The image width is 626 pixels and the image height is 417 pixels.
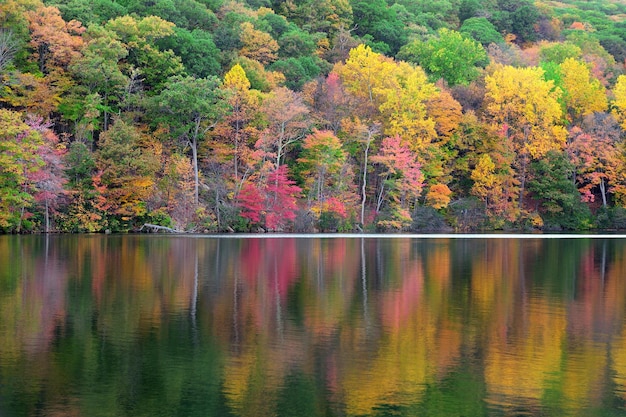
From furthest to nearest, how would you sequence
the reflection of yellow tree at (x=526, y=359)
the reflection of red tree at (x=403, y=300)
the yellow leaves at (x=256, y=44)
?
the yellow leaves at (x=256, y=44), the reflection of red tree at (x=403, y=300), the reflection of yellow tree at (x=526, y=359)

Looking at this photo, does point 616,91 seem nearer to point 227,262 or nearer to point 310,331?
point 227,262

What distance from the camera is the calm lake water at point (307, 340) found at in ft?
32.7

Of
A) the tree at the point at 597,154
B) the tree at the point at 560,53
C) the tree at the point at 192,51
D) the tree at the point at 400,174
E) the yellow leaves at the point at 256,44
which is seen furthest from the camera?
the tree at the point at 560,53

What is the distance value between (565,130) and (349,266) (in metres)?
42.8

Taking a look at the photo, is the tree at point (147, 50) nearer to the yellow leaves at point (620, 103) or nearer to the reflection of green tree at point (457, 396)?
the yellow leaves at point (620, 103)

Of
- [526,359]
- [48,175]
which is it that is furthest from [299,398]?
[48,175]

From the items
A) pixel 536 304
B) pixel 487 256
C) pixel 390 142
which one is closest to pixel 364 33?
pixel 390 142

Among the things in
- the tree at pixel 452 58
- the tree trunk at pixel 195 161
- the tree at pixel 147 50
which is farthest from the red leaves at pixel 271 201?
the tree at pixel 452 58

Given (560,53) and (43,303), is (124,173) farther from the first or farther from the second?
(560,53)

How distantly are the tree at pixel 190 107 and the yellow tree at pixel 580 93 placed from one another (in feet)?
106

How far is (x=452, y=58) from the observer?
2876 inches

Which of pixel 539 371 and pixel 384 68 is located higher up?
pixel 384 68

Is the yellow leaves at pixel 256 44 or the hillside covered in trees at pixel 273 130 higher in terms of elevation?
the yellow leaves at pixel 256 44

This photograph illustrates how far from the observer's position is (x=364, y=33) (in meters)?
86.6
